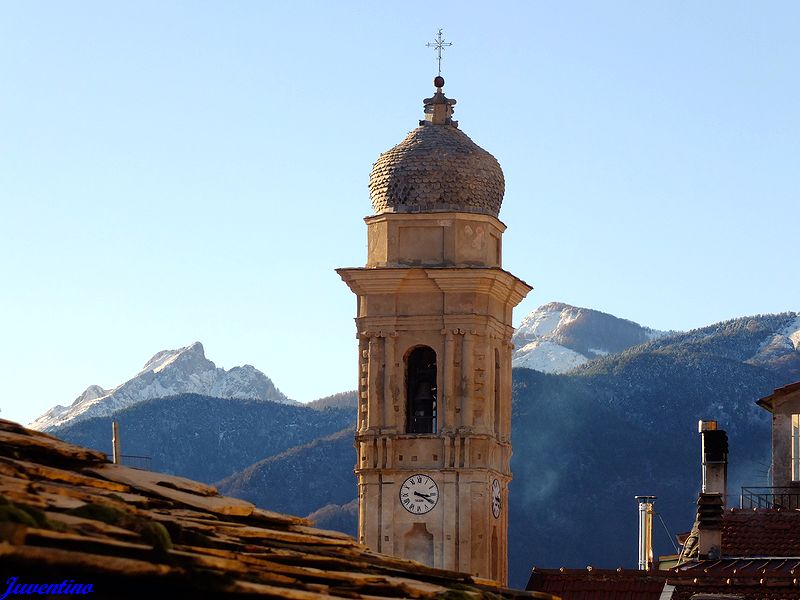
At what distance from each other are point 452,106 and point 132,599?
198 feet

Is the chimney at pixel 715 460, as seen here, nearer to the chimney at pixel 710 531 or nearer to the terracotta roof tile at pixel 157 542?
the chimney at pixel 710 531

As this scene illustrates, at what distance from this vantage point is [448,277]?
229 feet

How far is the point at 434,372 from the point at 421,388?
662mm

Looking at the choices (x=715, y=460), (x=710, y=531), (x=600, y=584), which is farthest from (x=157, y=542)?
(x=600, y=584)

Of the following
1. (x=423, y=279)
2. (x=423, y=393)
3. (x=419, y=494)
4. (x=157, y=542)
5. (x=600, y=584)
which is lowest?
(x=157, y=542)

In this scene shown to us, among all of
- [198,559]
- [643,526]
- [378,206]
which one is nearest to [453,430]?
A: [378,206]

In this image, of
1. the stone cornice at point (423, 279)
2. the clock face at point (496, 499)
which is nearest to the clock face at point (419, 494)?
the clock face at point (496, 499)

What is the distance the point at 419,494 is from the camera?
69.6 metres

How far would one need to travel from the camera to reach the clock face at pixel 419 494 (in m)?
69.5

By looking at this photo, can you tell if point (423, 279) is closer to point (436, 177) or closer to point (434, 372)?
point (434, 372)

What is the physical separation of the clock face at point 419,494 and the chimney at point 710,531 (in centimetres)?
2813

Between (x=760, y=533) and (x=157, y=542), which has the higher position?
(x=760, y=533)

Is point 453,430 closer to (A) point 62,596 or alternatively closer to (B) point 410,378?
(B) point 410,378

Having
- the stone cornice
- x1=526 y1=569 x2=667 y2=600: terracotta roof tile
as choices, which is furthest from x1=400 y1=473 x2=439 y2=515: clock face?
x1=526 y1=569 x2=667 y2=600: terracotta roof tile
